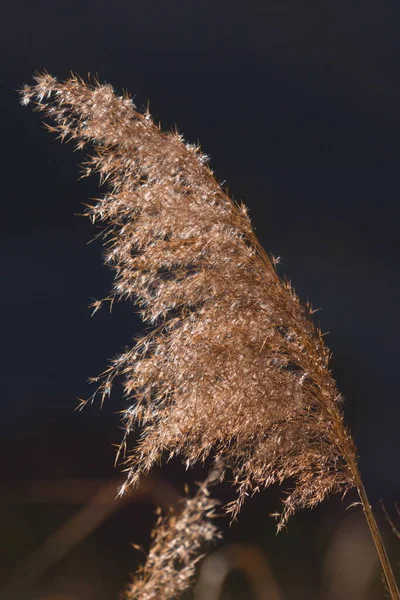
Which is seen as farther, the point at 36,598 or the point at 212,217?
the point at 212,217

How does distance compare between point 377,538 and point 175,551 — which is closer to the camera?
point 175,551

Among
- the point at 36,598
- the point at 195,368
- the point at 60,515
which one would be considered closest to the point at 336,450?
the point at 195,368

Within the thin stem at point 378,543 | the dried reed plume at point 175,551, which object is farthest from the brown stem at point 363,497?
the dried reed plume at point 175,551

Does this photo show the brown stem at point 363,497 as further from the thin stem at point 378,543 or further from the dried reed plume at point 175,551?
the dried reed plume at point 175,551

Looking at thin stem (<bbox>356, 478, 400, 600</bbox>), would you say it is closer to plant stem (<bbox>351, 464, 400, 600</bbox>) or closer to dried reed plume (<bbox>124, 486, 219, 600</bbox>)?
plant stem (<bbox>351, 464, 400, 600</bbox>)

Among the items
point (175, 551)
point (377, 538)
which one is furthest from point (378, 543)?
point (175, 551)

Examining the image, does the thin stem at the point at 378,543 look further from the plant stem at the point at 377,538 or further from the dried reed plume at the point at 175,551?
the dried reed plume at the point at 175,551

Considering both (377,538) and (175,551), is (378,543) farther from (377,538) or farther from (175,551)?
(175,551)

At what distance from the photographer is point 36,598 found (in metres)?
1.03

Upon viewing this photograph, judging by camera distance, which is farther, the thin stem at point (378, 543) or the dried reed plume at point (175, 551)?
the thin stem at point (378, 543)

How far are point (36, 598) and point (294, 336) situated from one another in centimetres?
70

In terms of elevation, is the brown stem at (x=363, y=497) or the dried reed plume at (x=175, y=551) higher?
the brown stem at (x=363, y=497)

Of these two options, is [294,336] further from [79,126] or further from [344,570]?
[79,126]

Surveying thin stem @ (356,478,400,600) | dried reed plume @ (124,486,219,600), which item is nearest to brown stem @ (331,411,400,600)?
thin stem @ (356,478,400,600)
